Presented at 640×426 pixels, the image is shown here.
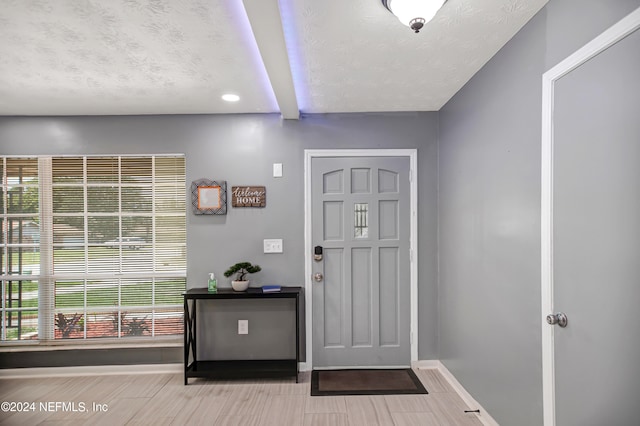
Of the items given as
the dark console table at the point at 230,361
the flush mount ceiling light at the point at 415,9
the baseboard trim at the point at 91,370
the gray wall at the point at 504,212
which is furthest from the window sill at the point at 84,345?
the flush mount ceiling light at the point at 415,9

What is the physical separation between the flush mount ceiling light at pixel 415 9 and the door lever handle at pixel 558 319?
1414 millimetres

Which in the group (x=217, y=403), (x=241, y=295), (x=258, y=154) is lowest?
(x=217, y=403)

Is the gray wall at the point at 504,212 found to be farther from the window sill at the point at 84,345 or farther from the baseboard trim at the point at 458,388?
the window sill at the point at 84,345

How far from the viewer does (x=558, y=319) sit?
1.54 m

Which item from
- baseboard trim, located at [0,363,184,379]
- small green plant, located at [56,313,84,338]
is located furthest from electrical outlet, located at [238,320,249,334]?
small green plant, located at [56,313,84,338]

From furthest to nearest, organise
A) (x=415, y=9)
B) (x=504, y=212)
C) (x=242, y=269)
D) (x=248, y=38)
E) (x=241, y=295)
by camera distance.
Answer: (x=242, y=269) → (x=241, y=295) → (x=504, y=212) → (x=248, y=38) → (x=415, y=9)

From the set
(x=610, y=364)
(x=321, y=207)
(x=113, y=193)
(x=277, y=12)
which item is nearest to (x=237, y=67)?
(x=277, y=12)

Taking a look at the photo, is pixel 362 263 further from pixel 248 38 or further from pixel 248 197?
pixel 248 38

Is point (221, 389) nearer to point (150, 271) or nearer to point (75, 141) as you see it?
point (150, 271)

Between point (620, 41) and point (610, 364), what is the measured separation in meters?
1.16

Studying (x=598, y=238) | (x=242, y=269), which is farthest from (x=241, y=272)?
(x=598, y=238)

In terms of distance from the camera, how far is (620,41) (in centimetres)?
121

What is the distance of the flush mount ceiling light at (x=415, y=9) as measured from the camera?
1419mm

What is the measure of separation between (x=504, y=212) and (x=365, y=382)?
1805mm
